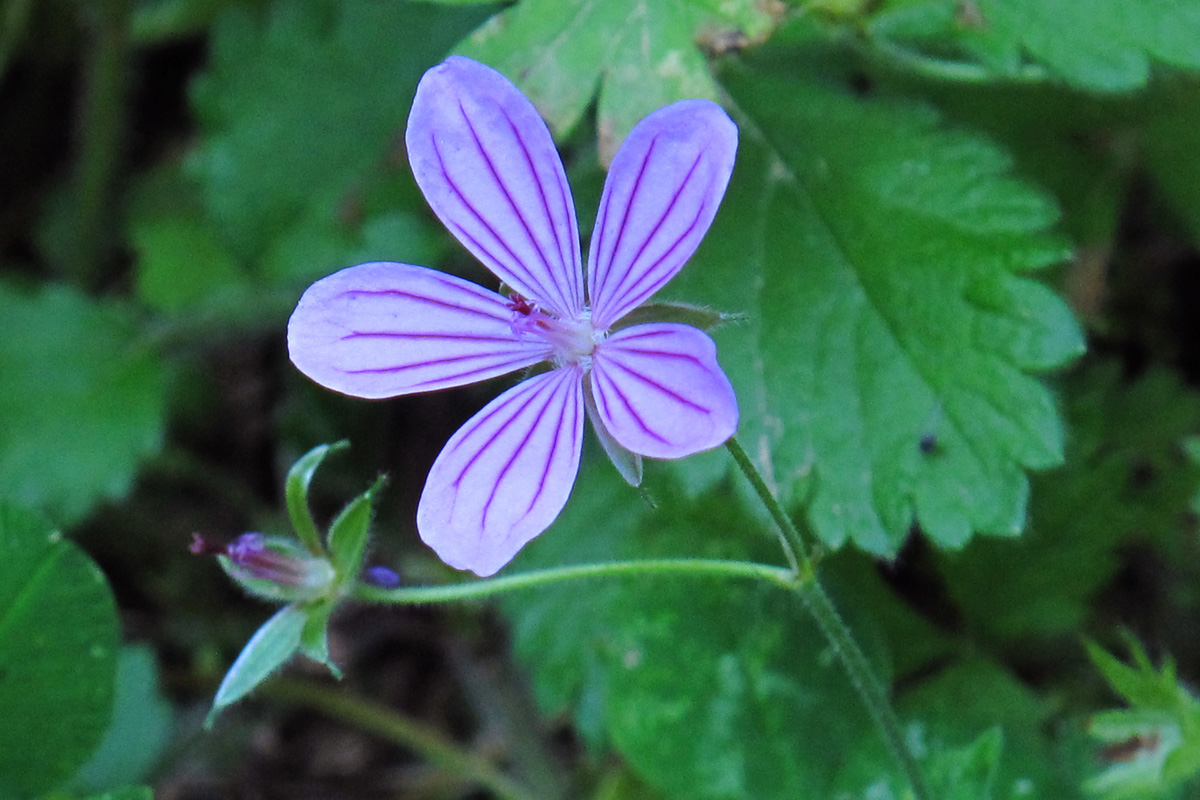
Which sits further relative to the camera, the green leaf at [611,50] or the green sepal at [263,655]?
the green leaf at [611,50]

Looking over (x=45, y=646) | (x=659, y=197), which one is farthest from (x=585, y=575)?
(x=45, y=646)

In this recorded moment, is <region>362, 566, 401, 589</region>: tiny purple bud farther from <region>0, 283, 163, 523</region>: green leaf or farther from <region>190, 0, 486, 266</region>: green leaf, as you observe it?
<region>190, 0, 486, 266</region>: green leaf

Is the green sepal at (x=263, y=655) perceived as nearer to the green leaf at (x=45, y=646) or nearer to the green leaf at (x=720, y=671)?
the green leaf at (x=45, y=646)

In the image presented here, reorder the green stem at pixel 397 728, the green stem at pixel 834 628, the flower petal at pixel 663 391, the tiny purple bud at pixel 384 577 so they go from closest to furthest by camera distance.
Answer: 1. the flower petal at pixel 663 391
2. the green stem at pixel 834 628
3. the tiny purple bud at pixel 384 577
4. the green stem at pixel 397 728

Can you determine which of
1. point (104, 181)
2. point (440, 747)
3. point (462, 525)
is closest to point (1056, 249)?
point (462, 525)

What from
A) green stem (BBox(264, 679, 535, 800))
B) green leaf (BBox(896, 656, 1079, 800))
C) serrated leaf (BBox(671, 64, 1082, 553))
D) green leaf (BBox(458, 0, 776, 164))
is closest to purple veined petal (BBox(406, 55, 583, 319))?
green leaf (BBox(458, 0, 776, 164))

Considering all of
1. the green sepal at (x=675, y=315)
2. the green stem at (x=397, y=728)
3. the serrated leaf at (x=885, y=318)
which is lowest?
Answer: the green stem at (x=397, y=728)

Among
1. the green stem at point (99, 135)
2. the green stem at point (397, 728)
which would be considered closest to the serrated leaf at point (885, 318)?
the green stem at point (397, 728)
